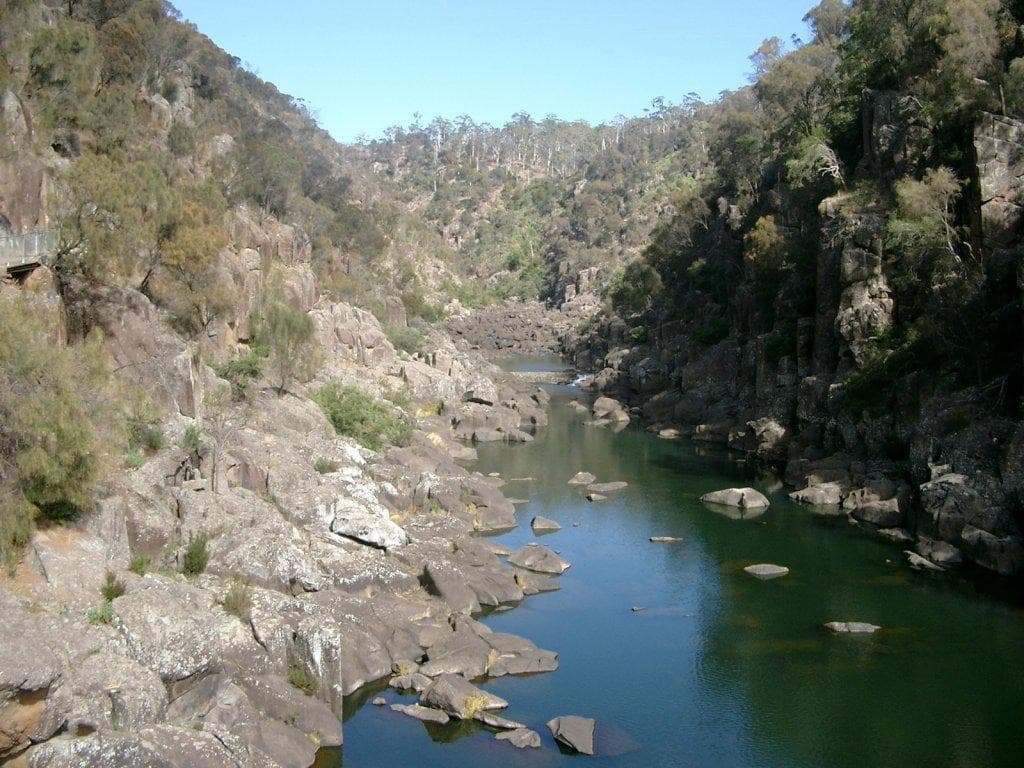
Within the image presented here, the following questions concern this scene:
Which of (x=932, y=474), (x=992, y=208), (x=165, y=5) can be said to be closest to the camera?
(x=932, y=474)

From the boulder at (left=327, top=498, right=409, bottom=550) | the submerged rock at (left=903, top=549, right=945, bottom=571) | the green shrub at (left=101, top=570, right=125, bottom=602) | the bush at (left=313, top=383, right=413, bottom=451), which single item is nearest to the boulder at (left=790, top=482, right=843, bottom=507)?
the submerged rock at (left=903, top=549, right=945, bottom=571)

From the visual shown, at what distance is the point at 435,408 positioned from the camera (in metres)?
57.7

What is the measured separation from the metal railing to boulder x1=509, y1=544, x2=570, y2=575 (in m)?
18.0

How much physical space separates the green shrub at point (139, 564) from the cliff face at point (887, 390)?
85.8 feet

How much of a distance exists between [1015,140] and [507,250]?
115 m

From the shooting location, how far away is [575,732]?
2147cm

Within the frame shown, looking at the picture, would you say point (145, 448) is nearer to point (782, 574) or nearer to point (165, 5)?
point (782, 574)

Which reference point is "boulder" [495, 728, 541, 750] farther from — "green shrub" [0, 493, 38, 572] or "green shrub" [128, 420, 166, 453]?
"green shrub" [128, 420, 166, 453]

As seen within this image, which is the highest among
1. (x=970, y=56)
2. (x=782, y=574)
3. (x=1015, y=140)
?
(x=970, y=56)

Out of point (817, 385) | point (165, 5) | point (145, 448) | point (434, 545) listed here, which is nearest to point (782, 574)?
point (434, 545)

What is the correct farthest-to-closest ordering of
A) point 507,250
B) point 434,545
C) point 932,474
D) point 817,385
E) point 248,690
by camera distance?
point 507,250
point 817,385
point 932,474
point 434,545
point 248,690

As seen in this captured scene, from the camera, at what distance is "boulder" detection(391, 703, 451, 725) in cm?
2214

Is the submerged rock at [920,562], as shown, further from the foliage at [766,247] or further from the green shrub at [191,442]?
the foliage at [766,247]

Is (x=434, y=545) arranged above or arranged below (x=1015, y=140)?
below
